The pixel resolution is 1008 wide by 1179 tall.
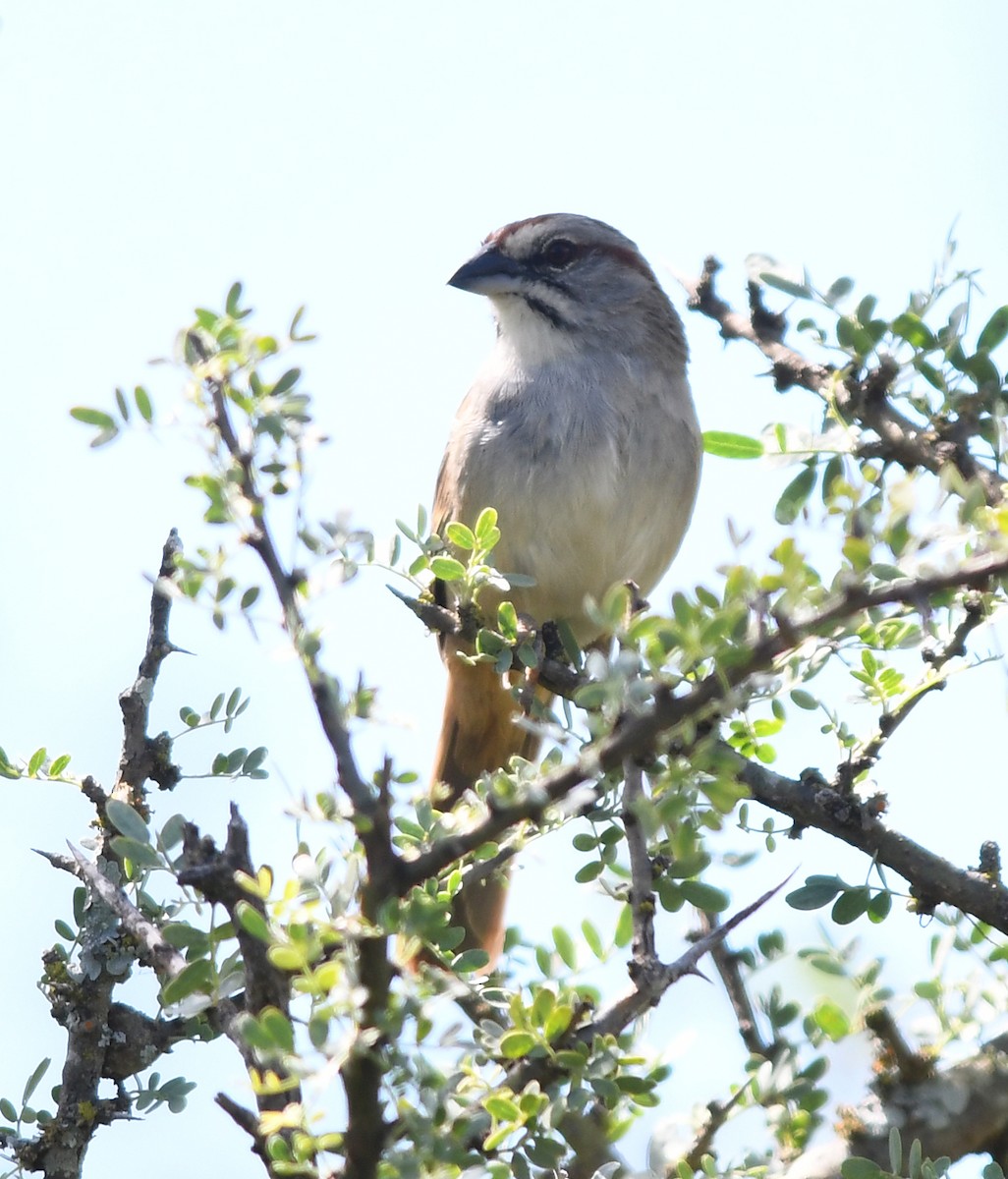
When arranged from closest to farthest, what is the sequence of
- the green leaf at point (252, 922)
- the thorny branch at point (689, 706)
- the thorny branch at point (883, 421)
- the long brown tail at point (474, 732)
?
1. the thorny branch at point (689, 706)
2. the green leaf at point (252, 922)
3. the thorny branch at point (883, 421)
4. the long brown tail at point (474, 732)

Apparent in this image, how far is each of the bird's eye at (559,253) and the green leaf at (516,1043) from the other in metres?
3.87

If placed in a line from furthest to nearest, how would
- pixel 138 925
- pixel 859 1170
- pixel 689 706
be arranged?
pixel 138 925, pixel 859 1170, pixel 689 706

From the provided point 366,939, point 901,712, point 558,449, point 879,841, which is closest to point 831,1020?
point 879,841

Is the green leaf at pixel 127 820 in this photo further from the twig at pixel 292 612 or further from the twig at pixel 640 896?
the twig at pixel 640 896

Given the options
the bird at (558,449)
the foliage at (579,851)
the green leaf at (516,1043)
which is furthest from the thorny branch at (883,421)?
the bird at (558,449)

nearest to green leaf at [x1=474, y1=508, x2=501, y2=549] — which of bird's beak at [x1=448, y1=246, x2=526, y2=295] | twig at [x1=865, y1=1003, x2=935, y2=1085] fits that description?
twig at [x1=865, y1=1003, x2=935, y2=1085]

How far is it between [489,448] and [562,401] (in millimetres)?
281

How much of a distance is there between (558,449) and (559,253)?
112 cm

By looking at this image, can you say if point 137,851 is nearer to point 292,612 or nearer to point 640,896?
point 292,612

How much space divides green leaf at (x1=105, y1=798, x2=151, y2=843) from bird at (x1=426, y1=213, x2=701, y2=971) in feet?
6.67

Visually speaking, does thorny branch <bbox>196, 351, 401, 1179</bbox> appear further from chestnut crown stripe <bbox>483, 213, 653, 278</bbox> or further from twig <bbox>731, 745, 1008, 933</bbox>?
chestnut crown stripe <bbox>483, 213, 653, 278</bbox>

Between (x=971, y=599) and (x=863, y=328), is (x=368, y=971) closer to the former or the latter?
(x=971, y=599)

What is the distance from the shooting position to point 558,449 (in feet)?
14.8

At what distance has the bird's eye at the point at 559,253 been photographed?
A: 5.28m
